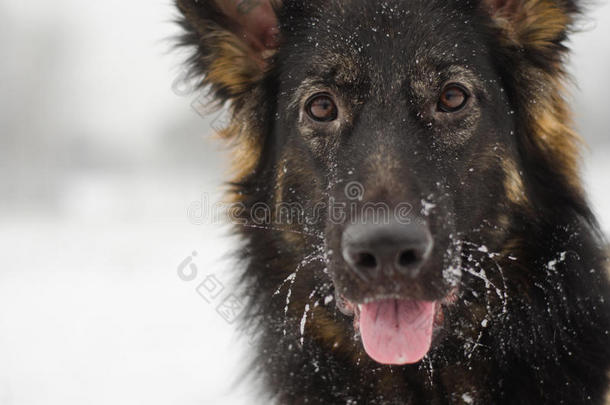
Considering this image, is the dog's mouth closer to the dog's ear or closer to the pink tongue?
the pink tongue

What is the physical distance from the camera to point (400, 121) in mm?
3301

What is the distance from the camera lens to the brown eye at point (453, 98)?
132 inches

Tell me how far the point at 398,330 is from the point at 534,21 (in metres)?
1.99

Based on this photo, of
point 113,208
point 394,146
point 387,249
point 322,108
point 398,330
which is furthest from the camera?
point 113,208

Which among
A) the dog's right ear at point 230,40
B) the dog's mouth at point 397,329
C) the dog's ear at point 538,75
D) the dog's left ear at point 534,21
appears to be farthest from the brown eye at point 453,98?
the dog's right ear at point 230,40

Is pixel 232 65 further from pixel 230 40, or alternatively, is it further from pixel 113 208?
pixel 113 208

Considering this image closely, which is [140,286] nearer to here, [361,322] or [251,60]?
[251,60]

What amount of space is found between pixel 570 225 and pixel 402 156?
45.7 inches

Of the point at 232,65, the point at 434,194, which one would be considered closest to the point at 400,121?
the point at 434,194

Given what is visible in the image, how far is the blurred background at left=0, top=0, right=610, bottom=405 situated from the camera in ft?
19.7

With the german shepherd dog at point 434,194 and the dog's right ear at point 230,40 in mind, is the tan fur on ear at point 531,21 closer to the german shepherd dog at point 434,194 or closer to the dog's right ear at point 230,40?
the german shepherd dog at point 434,194

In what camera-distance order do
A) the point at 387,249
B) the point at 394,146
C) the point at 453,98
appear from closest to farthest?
the point at 387,249
the point at 394,146
the point at 453,98

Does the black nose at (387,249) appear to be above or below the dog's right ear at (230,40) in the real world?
below

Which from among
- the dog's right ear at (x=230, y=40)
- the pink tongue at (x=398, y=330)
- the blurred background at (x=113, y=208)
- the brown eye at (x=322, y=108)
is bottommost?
the blurred background at (x=113, y=208)
